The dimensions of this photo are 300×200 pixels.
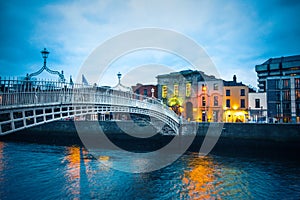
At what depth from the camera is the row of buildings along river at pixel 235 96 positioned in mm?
28594

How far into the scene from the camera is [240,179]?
39.5 feet

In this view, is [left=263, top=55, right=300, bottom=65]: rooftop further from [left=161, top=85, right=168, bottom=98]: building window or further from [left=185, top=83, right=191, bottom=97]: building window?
[left=161, top=85, right=168, bottom=98]: building window

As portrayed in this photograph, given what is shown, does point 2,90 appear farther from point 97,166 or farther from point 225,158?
point 225,158

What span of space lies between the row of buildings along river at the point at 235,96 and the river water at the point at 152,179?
13475mm

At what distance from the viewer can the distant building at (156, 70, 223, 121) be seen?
34.0 meters

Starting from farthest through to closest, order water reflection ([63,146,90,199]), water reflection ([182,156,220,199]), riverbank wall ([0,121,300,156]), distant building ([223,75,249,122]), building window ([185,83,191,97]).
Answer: building window ([185,83,191,97]) → distant building ([223,75,249,122]) → riverbank wall ([0,121,300,156]) → water reflection ([63,146,90,199]) → water reflection ([182,156,220,199])

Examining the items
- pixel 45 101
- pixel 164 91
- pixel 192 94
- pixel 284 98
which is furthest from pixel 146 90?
pixel 45 101

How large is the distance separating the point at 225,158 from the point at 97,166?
9.44 meters

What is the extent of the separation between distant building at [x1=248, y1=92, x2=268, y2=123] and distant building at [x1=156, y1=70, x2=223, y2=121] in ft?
14.1

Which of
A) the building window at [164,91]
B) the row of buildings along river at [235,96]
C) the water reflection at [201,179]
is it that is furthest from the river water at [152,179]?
the building window at [164,91]

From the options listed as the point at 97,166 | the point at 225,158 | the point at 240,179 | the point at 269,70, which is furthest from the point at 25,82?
the point at 269,70

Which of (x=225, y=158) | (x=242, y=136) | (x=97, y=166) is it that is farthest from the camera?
(x=242, y=136)

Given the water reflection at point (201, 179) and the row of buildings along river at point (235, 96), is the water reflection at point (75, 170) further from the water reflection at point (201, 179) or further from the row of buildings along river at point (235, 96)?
the row of buildings along river at point (235, 96)

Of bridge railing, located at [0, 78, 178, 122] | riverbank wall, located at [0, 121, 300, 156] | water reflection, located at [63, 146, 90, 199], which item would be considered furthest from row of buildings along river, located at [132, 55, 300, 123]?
bridge railing, located at [0, 78, 178, 122]
